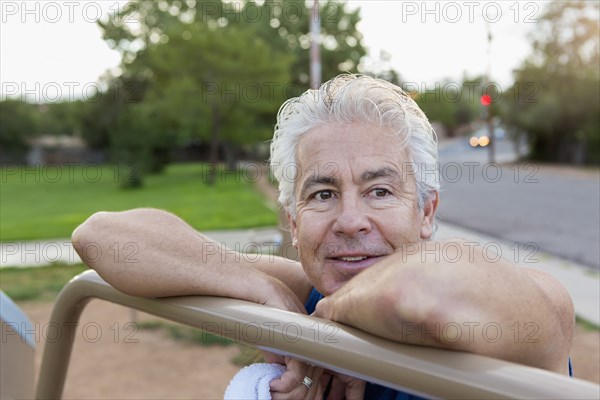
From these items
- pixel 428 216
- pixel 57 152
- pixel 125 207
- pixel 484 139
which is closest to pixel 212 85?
pixel 125 207

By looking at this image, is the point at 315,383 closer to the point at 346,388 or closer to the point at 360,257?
the point at 346,388

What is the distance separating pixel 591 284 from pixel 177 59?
1938cm

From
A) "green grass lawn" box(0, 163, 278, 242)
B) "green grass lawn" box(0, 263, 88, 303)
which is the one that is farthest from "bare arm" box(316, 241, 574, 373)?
"green grass lawn" box(0, 163, 278, 242)

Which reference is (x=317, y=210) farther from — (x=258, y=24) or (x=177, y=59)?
(x=258, y=24)

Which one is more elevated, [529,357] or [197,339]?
[529,357]

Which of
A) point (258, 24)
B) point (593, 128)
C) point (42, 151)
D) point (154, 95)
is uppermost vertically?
point (258, 24)

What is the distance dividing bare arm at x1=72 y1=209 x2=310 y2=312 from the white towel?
14 cm

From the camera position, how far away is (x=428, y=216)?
5.19ft

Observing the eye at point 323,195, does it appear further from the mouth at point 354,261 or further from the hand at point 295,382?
the hand at point 295,382

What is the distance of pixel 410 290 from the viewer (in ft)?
2.56

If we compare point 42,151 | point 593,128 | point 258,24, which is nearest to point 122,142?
point 258,24

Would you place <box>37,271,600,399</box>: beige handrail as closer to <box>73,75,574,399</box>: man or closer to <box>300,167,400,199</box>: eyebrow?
<box>73,75,574,399</box>: man

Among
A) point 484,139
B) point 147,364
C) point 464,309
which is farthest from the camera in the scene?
point 484,139

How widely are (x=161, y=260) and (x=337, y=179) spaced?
0.41 meters
